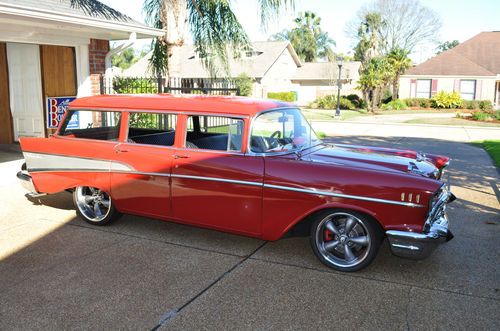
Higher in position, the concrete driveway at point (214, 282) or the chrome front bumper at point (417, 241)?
the chrome front bumper at point (417, 241)

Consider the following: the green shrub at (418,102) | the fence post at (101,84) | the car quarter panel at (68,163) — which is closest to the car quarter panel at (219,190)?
the car quarter panel at (68,163)

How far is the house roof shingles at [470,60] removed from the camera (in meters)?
39.3

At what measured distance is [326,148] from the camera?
5414mm

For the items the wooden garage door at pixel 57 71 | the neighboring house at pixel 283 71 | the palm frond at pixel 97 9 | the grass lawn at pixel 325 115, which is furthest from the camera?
the neighboring house at pixel 283 71

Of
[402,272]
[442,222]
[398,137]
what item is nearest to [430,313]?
[402,272]

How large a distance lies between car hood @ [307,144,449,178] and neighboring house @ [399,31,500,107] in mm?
37297

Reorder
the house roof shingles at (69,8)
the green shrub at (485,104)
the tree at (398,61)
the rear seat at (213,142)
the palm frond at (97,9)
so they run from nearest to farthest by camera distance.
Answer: the rear seat at (213,142) < the house roof shingles at (69,8) < the palm frond at (97,9) < the green shrub at (485,104) < the tree at (398,61)

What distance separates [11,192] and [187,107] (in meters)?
3.97

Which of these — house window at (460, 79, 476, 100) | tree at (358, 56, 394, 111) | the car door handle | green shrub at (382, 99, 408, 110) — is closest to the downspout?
the car door handle

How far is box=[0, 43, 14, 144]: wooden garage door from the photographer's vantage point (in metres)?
11.6

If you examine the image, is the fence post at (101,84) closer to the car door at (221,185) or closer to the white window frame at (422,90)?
the car door at (221,185)

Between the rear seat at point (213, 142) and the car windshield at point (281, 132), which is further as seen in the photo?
the rear seat at point (213, 142)

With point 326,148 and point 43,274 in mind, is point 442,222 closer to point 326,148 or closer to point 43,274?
point 326,148

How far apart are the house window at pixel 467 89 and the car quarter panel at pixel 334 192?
3887 cm
